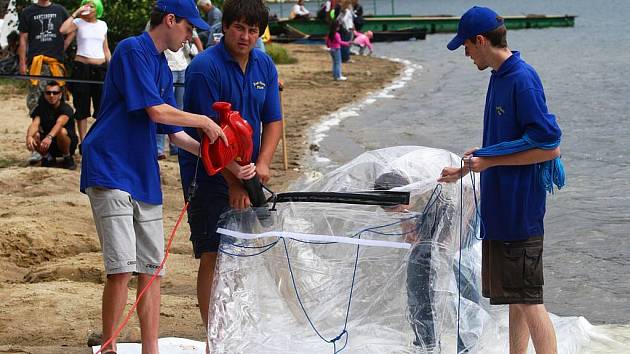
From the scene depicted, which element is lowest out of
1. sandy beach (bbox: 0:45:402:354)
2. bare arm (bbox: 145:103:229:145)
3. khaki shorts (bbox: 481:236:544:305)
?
sandy beach (bbox: 0:45:402:354)

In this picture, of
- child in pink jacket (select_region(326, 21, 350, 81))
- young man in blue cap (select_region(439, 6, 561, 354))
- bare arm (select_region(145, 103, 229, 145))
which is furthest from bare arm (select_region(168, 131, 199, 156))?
child in pink jacket (select_region(326, 21, 350, 81))

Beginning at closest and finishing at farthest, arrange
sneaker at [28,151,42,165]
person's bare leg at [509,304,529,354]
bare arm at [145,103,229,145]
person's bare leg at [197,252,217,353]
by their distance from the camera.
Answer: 1. bare arm at [145,103,229,145]
2. person's bare leg at [509,304,529,354]
3. person's bare leg at [197,252,217,353]
4. sneaker at [28,151,42,165]

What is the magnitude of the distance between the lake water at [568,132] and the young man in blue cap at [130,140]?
333cm

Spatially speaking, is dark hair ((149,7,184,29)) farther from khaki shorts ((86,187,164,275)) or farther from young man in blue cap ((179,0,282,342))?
khaki shorts ((86,187,164,275))

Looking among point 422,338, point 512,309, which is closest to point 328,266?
point 422,338

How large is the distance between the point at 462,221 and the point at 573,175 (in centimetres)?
808

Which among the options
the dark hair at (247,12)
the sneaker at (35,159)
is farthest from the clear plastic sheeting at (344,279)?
the sneaker at (35,159)

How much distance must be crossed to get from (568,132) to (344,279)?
12.6 meters

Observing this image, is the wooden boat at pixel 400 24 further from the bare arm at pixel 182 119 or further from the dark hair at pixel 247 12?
the bare arm at pixel 182 119

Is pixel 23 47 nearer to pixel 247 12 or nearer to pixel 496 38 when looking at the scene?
pixel 247 12

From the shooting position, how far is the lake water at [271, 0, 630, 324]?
8.12m

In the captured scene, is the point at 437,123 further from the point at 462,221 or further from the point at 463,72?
the point at 462,221

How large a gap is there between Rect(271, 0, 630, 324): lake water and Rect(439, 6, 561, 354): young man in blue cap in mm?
2187

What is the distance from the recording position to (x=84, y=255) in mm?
7977
